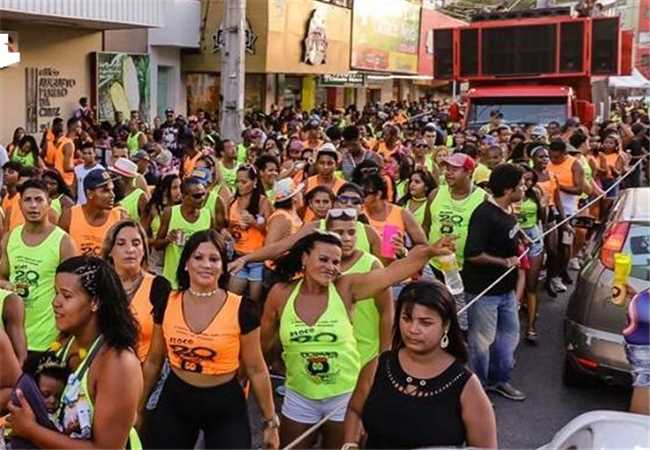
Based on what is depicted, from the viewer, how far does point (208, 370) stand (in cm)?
406

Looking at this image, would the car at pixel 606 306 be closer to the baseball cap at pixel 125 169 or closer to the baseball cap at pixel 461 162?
the baseball cap at pixel 461 162

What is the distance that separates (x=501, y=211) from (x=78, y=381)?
3.84 m

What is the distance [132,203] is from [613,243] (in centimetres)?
387

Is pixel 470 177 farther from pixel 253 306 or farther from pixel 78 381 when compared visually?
pixel 78 381

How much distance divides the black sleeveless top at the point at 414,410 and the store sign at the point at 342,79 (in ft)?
80.8

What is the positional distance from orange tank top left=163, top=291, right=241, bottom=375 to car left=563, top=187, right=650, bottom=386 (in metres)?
2.95

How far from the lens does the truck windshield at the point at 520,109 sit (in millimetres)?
15727

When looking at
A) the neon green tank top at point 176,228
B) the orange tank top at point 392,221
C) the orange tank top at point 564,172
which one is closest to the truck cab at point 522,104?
the orange tank top at point 564,172

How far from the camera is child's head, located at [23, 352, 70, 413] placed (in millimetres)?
3150

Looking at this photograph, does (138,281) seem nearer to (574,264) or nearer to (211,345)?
(211,345)

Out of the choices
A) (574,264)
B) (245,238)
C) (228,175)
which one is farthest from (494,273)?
(574,264)

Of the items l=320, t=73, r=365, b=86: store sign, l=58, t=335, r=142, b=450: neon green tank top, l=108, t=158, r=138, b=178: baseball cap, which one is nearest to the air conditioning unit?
l=108, t=158, r=138, b=178: baseball cap

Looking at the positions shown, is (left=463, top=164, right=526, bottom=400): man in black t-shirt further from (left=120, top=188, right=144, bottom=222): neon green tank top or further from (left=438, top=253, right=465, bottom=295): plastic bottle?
(left=120, top=188, right=144, bottom=222): neon green tank top

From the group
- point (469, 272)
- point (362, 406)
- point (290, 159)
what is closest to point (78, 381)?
point (362, 406)
